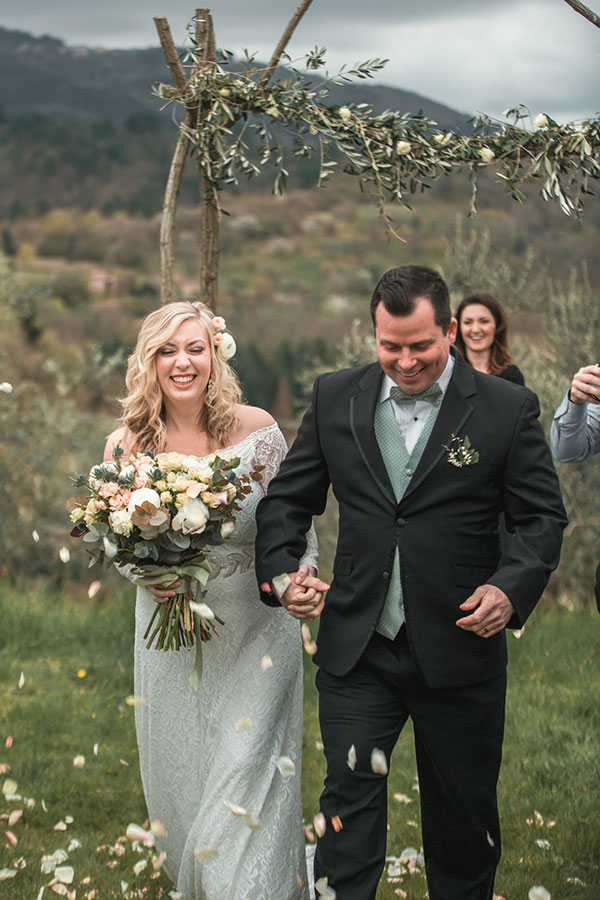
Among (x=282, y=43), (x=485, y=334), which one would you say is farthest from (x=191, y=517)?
(x=485, y=334)

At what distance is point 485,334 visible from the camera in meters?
6.87

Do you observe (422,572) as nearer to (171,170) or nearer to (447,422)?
(447,422)

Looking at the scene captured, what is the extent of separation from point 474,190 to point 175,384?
148 cm

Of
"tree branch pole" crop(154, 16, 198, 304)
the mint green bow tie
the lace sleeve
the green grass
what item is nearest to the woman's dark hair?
the green grass

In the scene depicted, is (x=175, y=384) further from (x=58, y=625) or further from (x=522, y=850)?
(x=58, y=625)

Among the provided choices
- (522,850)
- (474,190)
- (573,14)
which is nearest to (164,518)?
(474,190)

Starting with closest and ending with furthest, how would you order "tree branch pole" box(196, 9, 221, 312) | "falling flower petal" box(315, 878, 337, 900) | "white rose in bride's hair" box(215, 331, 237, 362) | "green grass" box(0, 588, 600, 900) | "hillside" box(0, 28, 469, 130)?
A: "falling flower petal" box(315, 878, 337, 900)
"white rose in bride's hair" box(215, 331, 237, 362)
"green grass" box(0, 588, 600, 900)
"tree branch pole" box(196, 9, 221, 312)
"hillside" box(0, 28, 469, 130)

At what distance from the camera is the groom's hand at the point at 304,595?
3.41m

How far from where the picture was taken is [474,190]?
4340 mm

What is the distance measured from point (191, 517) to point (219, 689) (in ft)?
3.02

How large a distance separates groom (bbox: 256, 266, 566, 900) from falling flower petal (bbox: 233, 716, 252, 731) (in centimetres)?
45

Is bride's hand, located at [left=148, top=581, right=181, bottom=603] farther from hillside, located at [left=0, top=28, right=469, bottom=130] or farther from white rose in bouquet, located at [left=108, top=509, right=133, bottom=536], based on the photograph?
hillside, located at [left=0, top=28, right=469, bottom=130]

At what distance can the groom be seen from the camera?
3.31 meters

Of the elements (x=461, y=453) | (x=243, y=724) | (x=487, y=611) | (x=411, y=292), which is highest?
(x=411, y=292)
